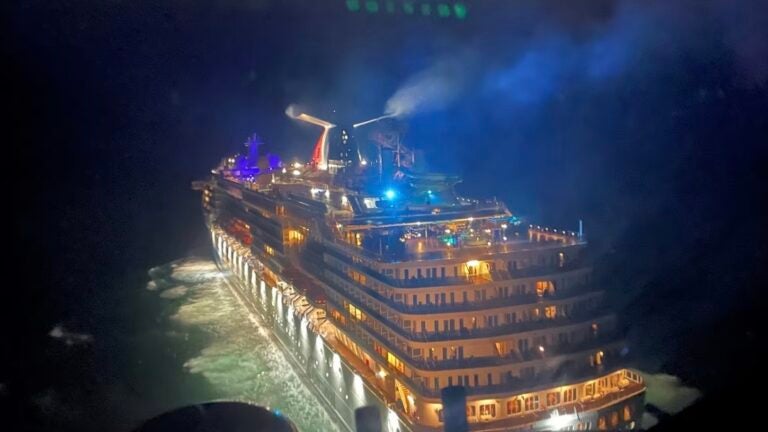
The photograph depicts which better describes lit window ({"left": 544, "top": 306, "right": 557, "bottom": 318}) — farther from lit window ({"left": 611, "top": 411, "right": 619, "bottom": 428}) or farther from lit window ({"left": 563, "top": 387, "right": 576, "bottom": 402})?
lit window ({"left": 611, "top": 411, "right": 619, "bottom": 428})

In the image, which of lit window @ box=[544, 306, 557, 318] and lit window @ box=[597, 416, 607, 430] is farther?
lit window @ box=[544, 306, 557, 318]

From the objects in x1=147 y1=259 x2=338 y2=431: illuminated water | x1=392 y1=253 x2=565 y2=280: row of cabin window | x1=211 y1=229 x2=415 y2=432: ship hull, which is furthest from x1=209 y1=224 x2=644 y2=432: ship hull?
x1=392 y1=253 x2=565 y2=280: row of cabin window

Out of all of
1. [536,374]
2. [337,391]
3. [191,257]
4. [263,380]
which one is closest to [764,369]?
[536,374]

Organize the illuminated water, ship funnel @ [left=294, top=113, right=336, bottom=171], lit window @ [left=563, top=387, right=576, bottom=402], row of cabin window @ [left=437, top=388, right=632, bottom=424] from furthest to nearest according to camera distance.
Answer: ship funnel @ [left=294, top=113, right=336, bottom=171]
the illuminated water
lit window @ [left=563, top=387, right=576, bottom=402]
row of cabin window @ [left=437, top=388, right=632, bottom=424]

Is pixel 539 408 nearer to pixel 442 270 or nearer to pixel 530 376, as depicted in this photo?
pixel 530 376

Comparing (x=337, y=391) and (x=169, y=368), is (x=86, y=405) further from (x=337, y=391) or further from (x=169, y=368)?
(x=337, y=391)

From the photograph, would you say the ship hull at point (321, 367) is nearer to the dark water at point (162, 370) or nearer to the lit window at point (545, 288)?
the dark water at point (162, 370)

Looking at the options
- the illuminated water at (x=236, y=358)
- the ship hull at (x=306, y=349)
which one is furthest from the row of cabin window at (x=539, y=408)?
the illuminated water at (x=236, y=358)

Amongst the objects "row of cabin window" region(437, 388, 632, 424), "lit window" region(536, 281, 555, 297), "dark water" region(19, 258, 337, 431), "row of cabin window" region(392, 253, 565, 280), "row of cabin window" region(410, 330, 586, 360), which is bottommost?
"dark water" region(19, 258, 337, 431)

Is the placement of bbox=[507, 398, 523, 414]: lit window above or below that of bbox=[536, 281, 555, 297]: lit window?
below
